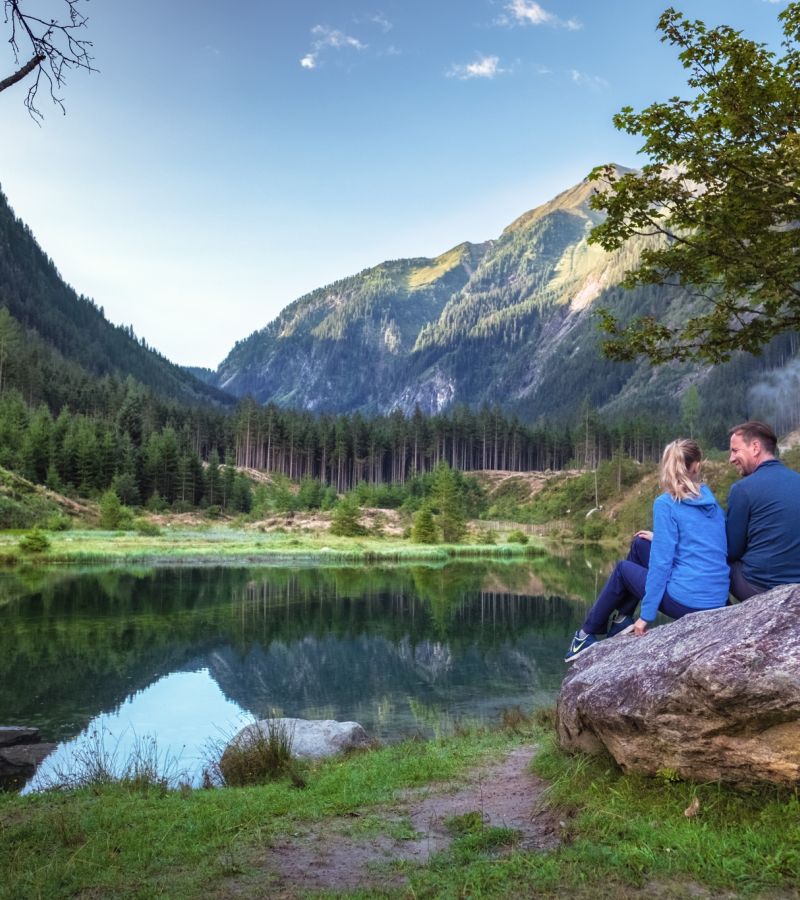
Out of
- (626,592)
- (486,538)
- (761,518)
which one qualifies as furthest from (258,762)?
(486,538)

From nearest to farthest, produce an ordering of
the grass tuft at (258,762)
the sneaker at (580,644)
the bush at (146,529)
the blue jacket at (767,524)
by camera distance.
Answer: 1. the blue jacket at (767,524)
2. the sneaker at (580,644)
3. the grass tuft at (258,762)
4. the bush at (146,529)

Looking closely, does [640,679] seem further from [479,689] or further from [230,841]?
[479,689]

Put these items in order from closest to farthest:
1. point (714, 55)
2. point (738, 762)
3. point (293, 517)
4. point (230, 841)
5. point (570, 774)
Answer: point (738, 762) → point (230, 841) → point (570, 774) → point (714, 55) → point (293, 517)

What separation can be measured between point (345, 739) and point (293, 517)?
74.9 meters

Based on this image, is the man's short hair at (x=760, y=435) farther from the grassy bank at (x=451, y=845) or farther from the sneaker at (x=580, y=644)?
the grassy bank at (x=451, y=845)

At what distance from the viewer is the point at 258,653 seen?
22.8 meters

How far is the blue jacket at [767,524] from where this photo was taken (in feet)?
19.8

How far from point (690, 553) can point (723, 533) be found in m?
0.36

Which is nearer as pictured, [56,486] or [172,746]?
[172,746]

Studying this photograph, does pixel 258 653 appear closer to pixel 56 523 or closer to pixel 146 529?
pixel 56 523

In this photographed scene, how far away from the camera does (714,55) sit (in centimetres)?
1046

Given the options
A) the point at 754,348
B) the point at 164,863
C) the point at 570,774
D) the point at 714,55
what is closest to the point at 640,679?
the point at 570,774

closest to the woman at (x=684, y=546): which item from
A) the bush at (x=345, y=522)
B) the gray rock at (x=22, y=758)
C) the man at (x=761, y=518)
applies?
the man at (x=761, y=518)

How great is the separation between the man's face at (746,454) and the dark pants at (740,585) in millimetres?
917
